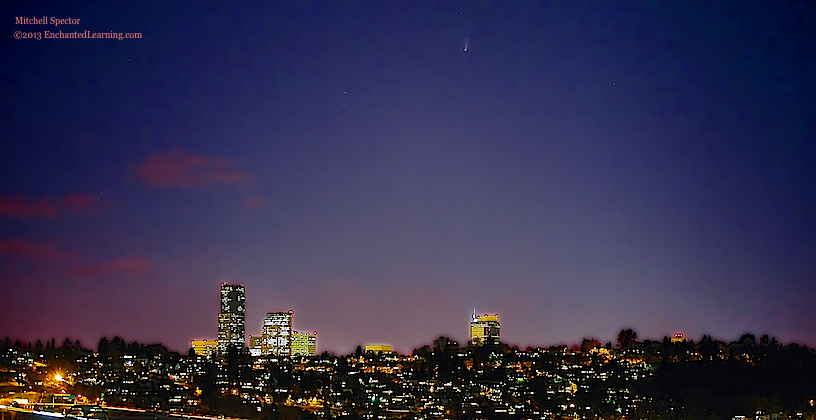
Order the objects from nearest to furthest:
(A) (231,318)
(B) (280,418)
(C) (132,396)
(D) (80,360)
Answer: (B) (280,418) < (C) (132,396) < (D) (80,360) < (A) (231,318)

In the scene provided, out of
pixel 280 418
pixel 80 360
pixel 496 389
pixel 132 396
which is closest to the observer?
pixel 280 418

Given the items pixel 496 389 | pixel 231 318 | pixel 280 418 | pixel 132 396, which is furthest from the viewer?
pixel 231 318

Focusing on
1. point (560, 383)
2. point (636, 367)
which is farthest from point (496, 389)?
point (636, 367)

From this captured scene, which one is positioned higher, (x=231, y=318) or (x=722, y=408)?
(x=231, y=318)

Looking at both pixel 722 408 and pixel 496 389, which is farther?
pixel 496 389

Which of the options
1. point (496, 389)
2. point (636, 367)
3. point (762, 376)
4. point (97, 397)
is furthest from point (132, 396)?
point (762, 376)

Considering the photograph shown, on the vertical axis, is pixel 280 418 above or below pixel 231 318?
below

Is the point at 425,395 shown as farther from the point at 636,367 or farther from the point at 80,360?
the point at 80,360

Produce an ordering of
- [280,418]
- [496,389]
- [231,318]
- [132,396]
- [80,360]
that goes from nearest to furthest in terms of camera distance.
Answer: [280,418], [132,396], [496,389], [80,360], [231,318]

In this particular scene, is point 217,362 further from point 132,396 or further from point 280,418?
point 280,418
